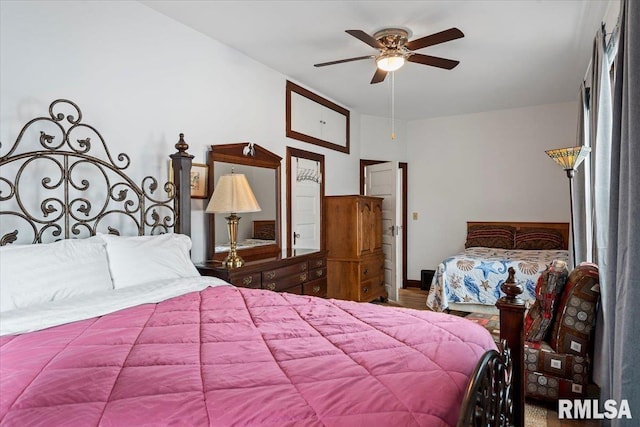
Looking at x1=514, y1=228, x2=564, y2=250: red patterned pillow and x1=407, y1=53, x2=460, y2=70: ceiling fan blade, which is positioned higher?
x1=407, y1=53, x2=460, y2=70: ceiling fan blade

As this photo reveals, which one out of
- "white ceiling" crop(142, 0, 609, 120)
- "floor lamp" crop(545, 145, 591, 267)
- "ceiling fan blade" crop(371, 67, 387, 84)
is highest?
"white ceiling" crop(142, 0, 609, 120)

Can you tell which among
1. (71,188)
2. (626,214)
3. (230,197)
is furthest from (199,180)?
(626,214)

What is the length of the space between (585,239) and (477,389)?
10.5ft

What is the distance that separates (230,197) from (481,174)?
14.6ft

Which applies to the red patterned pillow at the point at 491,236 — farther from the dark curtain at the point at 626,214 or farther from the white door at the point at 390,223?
the dark curtain at the point at 626,214

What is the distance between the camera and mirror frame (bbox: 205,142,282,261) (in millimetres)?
3261

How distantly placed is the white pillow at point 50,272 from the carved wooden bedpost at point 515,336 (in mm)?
1906

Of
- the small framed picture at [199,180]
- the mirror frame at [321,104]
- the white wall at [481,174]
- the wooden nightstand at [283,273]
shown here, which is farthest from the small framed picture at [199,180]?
the white wall at [481,174]

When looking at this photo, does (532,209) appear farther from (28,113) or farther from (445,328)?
(28,113)

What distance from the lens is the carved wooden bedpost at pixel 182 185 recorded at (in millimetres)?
2748

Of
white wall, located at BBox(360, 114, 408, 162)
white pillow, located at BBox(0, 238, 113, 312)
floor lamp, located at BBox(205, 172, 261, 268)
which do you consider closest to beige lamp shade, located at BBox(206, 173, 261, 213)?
floor lamp, located at BBox(205, 172, 261, 268)

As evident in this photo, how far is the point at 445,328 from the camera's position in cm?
156

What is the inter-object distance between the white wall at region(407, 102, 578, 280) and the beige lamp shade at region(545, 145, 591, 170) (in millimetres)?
2559

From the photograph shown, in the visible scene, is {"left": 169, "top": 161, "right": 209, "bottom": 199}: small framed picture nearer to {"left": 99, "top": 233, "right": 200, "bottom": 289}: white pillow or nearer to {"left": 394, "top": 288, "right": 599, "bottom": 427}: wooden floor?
{"left": 99, "top": 233, "right": 200, "bottom": 289}: white pillow
